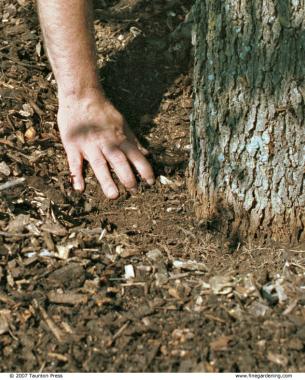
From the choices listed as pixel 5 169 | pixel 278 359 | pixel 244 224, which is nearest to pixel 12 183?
pixel 5 169

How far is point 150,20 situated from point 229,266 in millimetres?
1623

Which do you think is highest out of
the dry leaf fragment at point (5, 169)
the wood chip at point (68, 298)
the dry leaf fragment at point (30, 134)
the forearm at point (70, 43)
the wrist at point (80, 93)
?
the forearm at point (70, 43)

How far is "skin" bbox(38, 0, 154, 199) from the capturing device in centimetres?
309

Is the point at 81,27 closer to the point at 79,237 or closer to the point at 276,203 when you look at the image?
the point at 79,237

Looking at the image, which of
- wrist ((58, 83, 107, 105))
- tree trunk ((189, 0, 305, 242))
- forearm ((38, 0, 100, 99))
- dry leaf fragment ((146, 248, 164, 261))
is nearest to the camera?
tree trunk ((189, 0, 305, 242))

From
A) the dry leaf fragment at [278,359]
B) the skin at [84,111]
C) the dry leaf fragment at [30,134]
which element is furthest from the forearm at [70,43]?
the dry leaf fragment at [278,359]

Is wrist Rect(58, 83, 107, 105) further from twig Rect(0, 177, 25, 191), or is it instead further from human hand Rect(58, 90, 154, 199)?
twig Rect(0, 177, 25, 191)

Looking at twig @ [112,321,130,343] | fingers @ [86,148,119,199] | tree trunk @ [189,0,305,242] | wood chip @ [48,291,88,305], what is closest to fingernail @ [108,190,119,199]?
fingers @ [86,148,119,199]

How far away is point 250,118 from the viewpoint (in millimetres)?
2658

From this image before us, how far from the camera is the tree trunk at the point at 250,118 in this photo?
8.18 feet

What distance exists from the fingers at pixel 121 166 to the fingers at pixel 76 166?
0.12 meters

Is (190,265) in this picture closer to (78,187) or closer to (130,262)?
(130,262)

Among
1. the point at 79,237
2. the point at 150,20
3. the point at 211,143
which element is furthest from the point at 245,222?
the point at 150,20

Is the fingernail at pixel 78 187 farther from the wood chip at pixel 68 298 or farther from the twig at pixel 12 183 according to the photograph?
the wood chip at pixel 68 298
